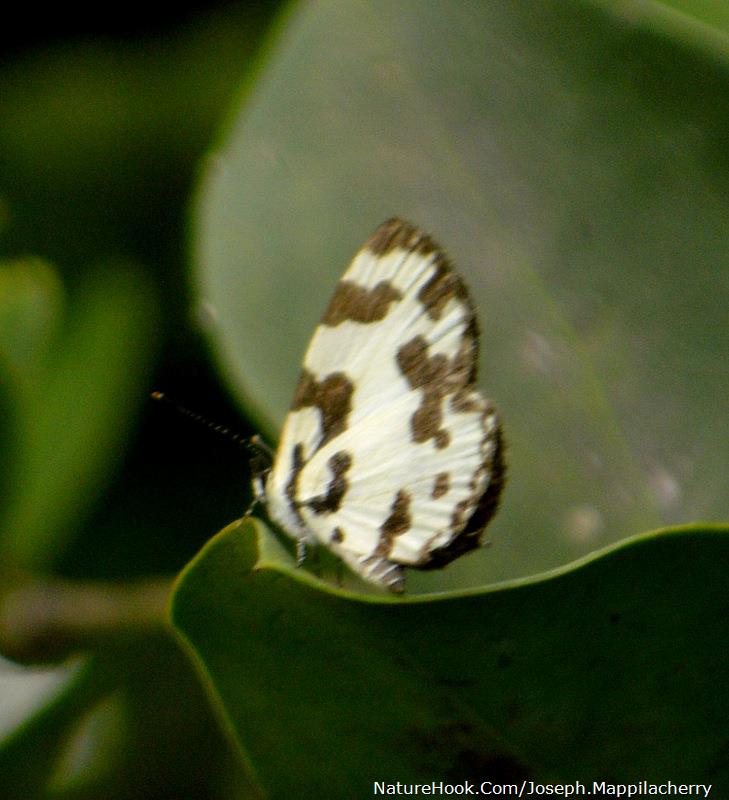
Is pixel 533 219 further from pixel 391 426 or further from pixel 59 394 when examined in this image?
pixel 59 394

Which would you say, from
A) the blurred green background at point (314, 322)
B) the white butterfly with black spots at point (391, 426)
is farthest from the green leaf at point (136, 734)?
the white butterfly with black spots at point (391, 426)

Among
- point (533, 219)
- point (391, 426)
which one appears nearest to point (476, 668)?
point (391, 426)

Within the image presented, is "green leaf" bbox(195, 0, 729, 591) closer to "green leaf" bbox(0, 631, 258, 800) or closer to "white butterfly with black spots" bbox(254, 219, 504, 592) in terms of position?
"white butterfly with black spots" bbox(254, 219, 504, 592)

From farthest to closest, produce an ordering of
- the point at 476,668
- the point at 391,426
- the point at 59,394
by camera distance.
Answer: the point at 59,394
the point at 391,426
the point at 476,668

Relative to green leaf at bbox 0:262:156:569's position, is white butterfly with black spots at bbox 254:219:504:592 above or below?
above

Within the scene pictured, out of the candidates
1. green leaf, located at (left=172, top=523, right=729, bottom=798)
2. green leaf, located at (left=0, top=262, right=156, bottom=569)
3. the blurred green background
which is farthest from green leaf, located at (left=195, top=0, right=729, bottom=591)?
green leaf, located at (left=172, top=523, right=729, bottom=798)

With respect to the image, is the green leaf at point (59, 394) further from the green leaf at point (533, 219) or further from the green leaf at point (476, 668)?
the green leaf at point (476, 668)

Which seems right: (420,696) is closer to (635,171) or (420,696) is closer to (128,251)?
(635,171)
